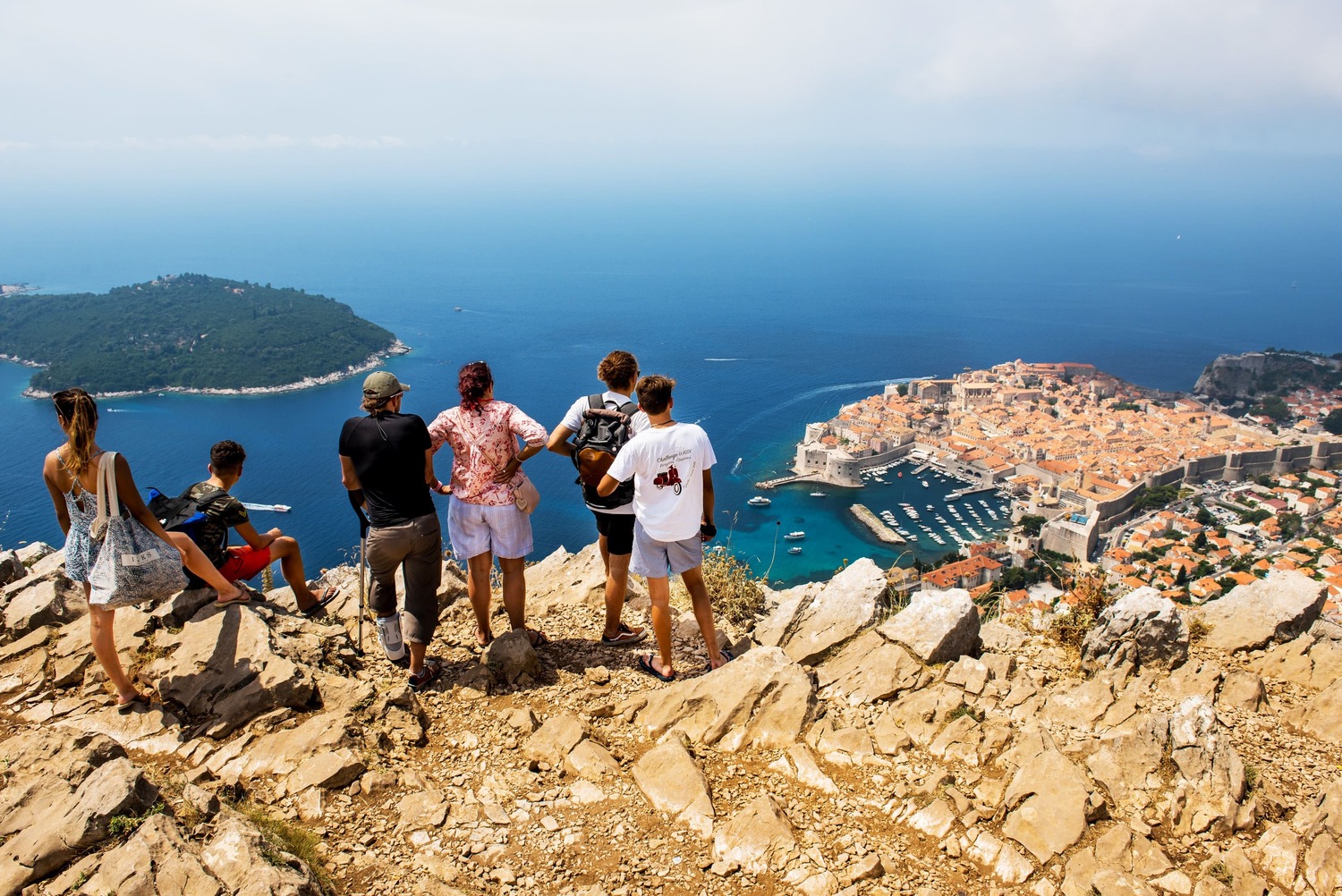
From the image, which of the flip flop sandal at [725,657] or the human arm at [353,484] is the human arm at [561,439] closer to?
the human arm at [353,484]

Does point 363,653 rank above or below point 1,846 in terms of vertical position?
below

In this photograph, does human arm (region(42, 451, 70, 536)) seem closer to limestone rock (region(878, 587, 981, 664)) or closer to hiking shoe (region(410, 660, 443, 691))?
hiking shoe (region(410, 660, 443, 691))

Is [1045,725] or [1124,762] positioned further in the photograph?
[1045,725]

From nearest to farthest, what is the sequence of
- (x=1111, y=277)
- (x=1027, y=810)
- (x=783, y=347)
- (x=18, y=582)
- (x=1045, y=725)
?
(x=1027, y=810)
(x=1045, y=725)
(x=18, y=582)
(x=783, y=347)
(x=1111, y=277)

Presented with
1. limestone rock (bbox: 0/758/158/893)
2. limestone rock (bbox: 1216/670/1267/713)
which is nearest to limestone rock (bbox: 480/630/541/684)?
limestone rock (bbox: 0/758/158/893)

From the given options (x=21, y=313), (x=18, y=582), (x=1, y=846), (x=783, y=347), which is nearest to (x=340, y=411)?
(x=783, y=347)

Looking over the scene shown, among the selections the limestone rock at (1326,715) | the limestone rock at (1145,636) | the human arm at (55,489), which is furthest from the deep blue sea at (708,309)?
the limestone rock at (1326,715)

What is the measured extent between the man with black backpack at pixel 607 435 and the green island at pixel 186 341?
4652cm

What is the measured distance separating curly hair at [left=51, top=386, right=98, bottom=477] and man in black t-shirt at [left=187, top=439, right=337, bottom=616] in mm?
462

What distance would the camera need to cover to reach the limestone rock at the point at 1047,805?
240 centimetres

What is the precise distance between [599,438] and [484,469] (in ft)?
1.86

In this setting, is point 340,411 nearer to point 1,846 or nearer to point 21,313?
point 21,313

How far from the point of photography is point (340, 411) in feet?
132

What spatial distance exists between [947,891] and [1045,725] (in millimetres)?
1134
